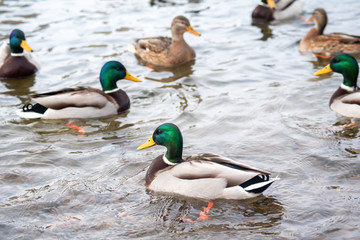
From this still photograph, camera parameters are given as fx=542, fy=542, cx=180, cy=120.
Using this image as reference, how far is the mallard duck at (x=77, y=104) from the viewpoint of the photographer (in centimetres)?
817

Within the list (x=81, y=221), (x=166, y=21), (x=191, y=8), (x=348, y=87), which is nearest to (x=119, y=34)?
(x=166, y=21)

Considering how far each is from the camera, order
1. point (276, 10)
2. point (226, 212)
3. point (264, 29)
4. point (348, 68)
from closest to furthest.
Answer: point (226, 212) < point (348, 68) < point (264, 29) < point (276, 10)

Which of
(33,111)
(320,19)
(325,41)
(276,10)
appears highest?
(320,19)

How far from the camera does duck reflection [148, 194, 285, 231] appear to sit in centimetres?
536

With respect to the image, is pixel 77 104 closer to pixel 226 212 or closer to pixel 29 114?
pixel 29 114

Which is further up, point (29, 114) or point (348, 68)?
point (348, 68)

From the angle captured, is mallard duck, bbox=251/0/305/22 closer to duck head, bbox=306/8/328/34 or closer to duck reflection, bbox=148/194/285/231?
duck head, bbox=306/8/328/34

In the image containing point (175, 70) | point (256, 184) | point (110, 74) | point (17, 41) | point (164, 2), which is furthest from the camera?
point (164, 2)

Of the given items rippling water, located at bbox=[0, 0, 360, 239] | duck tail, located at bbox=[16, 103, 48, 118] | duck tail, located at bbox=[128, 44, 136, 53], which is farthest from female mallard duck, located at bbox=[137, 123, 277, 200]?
duck tail, located at bbox=[128, 44, 136, 53]

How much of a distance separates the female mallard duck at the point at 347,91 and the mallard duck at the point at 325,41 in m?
2.21

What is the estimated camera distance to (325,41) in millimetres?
10977

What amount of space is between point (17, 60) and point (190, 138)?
4529 mm

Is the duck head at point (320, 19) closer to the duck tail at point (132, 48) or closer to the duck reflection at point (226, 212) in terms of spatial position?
the duck tail at point (132, 48)

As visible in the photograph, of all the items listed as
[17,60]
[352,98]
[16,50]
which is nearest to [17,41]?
[16,50]
